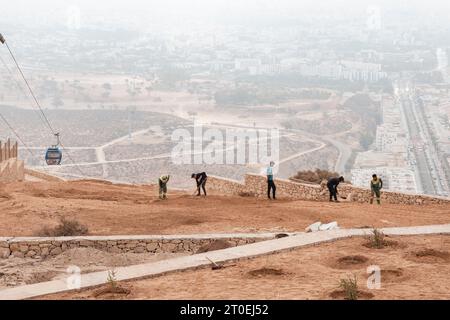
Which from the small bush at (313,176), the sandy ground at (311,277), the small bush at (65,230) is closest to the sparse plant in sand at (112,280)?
the sandy ground at (311,277)

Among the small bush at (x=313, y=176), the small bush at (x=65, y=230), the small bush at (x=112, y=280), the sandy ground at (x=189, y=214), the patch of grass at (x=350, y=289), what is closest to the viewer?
the patch of grass at (x=350, y=289)

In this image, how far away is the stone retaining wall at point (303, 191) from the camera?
2195cm

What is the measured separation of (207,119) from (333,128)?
83.0ft

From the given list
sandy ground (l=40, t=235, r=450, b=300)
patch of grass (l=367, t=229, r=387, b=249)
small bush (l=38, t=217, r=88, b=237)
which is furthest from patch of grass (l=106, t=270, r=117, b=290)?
small bush (l=38, t=217, r=88, b=237)

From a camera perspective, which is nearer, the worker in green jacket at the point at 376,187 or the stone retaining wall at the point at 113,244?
the stone retaining wall at the point at 113,244

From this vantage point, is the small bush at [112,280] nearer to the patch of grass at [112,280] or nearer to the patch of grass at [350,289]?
the patch of grass at [112,280]

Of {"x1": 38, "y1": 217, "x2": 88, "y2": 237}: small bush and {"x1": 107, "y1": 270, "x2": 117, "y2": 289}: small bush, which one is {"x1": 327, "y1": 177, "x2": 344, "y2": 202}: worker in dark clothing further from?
{"x1": 107, "y1": 270, "x2": 117, "y2": 289}: small bush

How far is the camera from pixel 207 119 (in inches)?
5172

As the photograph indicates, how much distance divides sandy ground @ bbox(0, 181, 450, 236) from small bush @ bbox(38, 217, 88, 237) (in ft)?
1.17

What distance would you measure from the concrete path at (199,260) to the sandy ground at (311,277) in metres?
0.15

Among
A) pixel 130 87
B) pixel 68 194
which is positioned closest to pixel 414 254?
pixel 68 194

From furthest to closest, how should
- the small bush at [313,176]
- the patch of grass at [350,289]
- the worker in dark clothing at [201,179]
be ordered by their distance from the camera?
1. the small bush at [313,176]
2. the worker in dark clothing at [201,179]
3. the patch of grass at [350,289]

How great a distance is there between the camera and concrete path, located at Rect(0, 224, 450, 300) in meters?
9.57

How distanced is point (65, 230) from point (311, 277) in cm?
730
